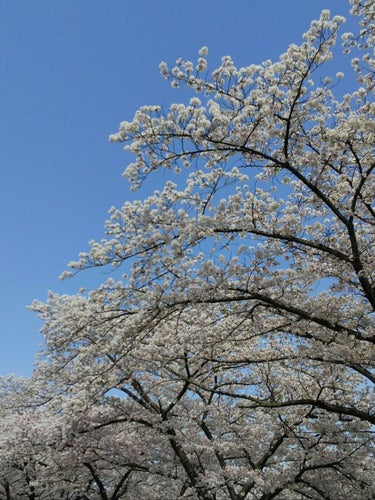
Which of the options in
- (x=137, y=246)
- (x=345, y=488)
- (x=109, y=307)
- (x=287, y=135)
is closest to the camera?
(x=287, y=135)

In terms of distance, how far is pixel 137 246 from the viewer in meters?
7.27

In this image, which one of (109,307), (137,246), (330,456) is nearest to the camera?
(137,246)

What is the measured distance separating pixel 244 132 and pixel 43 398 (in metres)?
11.2

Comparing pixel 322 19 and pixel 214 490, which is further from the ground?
pixel 322 19

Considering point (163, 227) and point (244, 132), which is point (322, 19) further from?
point (163, 227)

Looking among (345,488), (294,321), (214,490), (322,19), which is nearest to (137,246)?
(294,321)

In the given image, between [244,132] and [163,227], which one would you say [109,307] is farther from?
[244,132]

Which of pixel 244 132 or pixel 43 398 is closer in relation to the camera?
pixel 244 132

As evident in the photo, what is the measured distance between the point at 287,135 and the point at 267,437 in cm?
1015

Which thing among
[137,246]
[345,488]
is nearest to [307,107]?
[137,246]

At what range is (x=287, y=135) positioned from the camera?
6.83 m

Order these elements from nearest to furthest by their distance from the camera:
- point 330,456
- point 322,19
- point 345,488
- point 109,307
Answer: point 322,19
point 109,307
point 330,456
point 345,488

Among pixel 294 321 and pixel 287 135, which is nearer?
pixel 287 135

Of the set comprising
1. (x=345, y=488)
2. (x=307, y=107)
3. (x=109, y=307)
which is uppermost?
(x=307, y=107)
